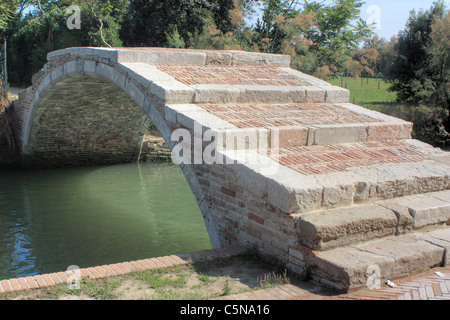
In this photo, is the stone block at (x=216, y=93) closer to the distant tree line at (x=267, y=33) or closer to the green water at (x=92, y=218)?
the green water at (x=92, y=218)

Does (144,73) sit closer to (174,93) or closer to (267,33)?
(174,93)

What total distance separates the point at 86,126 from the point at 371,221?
9288 millimetres

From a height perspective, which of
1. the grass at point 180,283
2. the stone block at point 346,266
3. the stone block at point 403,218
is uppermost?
→ the stone block at point 403,218

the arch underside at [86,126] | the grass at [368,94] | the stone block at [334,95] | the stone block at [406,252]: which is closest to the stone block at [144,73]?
the stone block at [334,95]

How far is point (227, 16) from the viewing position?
58.8ft

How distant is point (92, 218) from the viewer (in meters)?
7.92

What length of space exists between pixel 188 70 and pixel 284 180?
3174mm

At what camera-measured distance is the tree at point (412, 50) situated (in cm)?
1625

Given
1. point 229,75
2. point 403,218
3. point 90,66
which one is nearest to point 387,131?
point 403,218

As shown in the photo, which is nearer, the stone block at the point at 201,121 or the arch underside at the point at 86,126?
the stone block at the point at 201,121

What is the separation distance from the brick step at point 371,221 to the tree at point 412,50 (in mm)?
13144

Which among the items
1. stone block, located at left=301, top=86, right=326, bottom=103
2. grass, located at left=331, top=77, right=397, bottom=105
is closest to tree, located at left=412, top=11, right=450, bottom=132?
grass, located at left=331, top=77, right=397, bottom=105

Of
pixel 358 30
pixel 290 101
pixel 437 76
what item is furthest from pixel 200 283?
pixel 358 30
